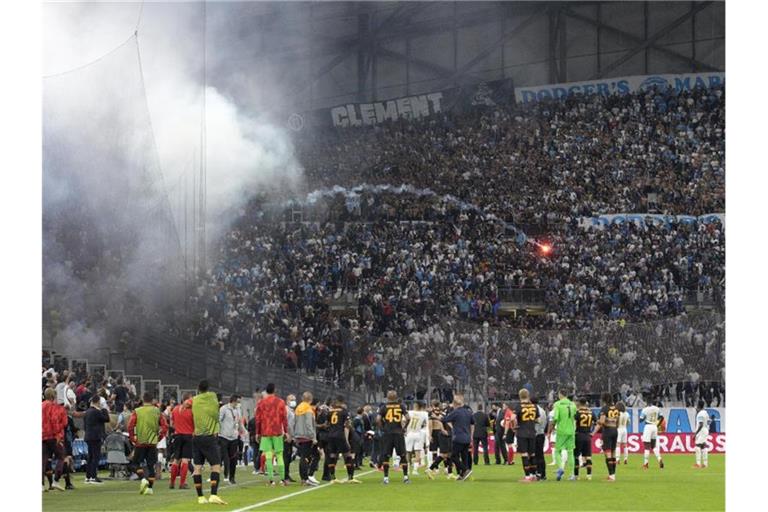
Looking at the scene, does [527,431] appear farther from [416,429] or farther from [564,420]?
[416,429]

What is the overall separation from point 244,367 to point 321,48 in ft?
69.6

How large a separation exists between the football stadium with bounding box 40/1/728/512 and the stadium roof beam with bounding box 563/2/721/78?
0.15m

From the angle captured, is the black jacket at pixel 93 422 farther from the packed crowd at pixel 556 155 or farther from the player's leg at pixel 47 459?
the packed crowd at pixel 556 155

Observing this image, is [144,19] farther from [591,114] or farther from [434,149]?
[591,114]

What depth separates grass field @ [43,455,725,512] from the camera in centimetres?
1767

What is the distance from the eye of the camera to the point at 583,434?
23828mm

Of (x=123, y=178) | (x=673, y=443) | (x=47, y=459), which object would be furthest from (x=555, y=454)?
(x=123, y=178)

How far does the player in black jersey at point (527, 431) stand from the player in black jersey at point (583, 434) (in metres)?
0.98

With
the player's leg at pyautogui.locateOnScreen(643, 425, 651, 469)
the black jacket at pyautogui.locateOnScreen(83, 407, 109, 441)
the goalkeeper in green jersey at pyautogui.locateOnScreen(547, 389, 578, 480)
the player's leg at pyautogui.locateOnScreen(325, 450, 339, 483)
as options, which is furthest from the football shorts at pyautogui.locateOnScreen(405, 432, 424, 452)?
the player's leg at pyautogui.locateOnScreen(643, 425, 651, 469)

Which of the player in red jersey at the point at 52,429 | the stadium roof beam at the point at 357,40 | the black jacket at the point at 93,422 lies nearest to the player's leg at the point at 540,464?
the black jacket at the point at 93,422

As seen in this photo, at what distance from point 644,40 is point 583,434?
34.0 meters

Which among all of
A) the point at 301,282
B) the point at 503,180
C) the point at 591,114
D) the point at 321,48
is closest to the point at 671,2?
the point at 591,114

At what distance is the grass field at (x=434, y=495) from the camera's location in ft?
58.0

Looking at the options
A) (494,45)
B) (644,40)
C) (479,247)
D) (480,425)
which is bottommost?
(480,425)
